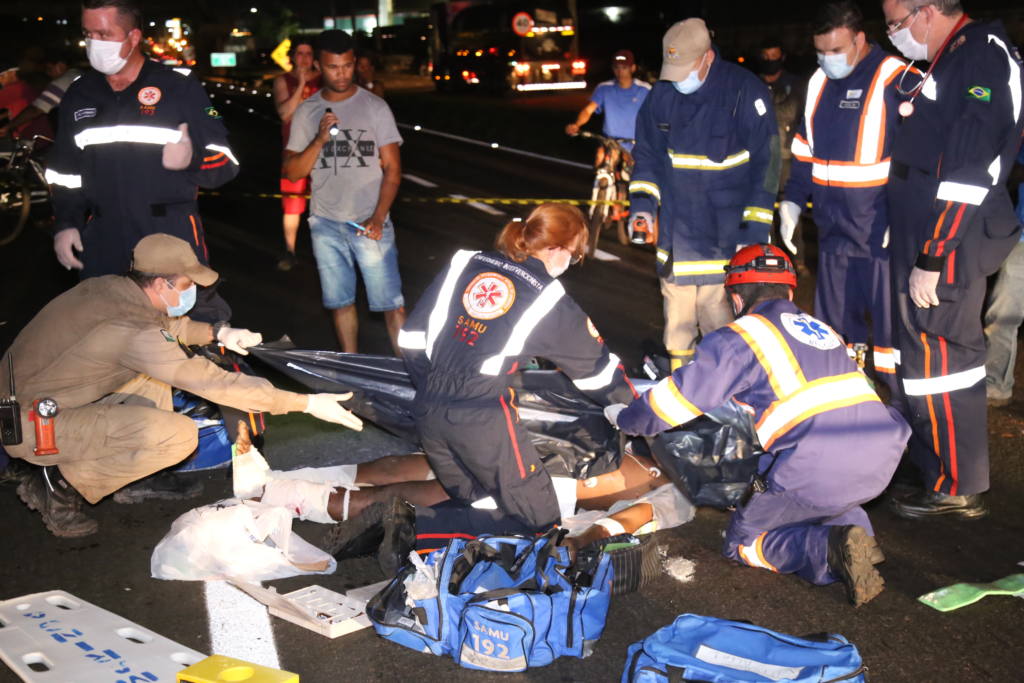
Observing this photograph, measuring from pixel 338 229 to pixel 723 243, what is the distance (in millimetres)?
2172

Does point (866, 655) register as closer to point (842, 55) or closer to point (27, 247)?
point (842, 55)

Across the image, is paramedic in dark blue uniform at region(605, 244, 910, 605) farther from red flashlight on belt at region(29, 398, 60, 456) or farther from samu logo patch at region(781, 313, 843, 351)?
red flashlight on belt at region(29, 398, 60, 456)

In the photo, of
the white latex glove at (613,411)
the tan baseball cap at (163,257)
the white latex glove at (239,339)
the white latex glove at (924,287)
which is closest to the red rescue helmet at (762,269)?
the white latex glove at (924,287)

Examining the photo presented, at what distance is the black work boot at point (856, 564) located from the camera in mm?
4031

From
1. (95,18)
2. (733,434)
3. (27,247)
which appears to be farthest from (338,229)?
(27,247)

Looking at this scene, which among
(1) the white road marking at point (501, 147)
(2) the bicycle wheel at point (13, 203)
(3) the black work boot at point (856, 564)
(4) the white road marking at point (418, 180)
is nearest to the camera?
(3) the black work boot at point (856, 564)

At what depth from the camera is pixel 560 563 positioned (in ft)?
13.1

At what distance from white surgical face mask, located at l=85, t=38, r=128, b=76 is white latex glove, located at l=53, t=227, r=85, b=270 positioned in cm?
84

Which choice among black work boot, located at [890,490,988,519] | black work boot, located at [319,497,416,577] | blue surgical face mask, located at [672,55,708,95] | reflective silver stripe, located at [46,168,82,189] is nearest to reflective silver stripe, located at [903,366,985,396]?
black work boot, located at [890,490,988,519]

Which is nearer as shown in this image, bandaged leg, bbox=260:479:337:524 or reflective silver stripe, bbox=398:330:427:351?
reflective silver stripe, bbox=398:330:427:351

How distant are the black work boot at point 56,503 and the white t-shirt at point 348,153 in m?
2.21

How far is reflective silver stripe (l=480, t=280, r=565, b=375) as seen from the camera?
4.36 m

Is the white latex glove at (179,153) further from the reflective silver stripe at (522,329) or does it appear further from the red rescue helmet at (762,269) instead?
the red rescue helmet at (762,269)

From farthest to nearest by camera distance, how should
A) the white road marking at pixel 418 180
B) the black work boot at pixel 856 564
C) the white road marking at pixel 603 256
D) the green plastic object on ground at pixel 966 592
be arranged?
1. the white road marking at pixel 418 180
2. the white road marking at pixel 603 256
3. the green plastic object on ground at pixel 966 592
4. the black work boot at pixel 856 564
